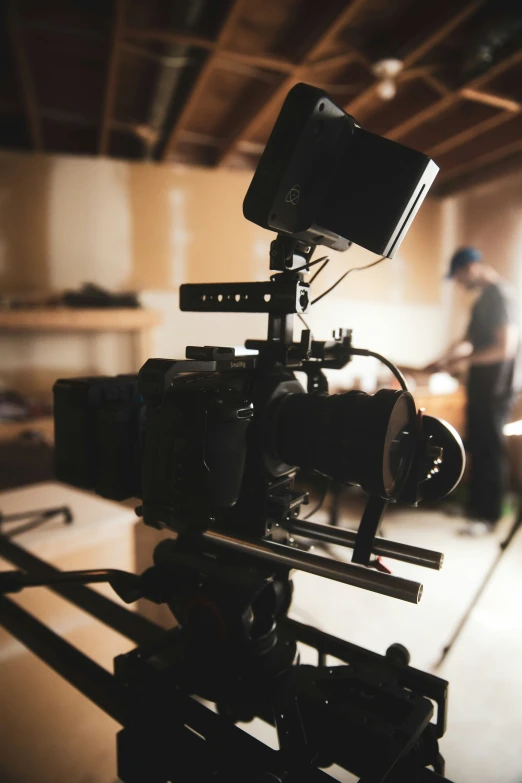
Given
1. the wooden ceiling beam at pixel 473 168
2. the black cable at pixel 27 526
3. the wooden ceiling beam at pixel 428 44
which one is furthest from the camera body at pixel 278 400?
the wooden ceiling beam at pixel 473 168

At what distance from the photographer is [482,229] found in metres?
3.46

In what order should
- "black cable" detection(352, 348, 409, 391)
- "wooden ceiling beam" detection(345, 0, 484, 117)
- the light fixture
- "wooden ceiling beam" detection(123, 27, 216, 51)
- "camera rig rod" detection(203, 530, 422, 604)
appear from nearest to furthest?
"camera rig rod" detection(203, 530, 422, 604), "black cable" detection(352, 348, 409, 391), "wooden ceiling beam" detection(345, 0, 484, 117), "wooden ceiling beam" detection(123, 27, 216, 51), the light fixture

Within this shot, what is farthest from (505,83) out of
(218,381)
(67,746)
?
(67,746)

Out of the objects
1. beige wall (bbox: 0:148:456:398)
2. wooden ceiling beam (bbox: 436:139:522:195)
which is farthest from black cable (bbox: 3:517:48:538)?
wooden ceiling beam (bbox: 436:139:522:195)

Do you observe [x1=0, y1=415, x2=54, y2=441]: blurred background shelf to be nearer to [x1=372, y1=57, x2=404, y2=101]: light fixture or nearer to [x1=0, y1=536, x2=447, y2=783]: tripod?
[x1=0, y1=536, x2=447, y2=783]: tripod

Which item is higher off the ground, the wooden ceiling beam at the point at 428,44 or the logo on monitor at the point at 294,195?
the wooden ceiling beam at the point at 428,44

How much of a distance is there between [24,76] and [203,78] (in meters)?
0.75

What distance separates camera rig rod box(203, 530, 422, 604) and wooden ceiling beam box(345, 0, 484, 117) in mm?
1500

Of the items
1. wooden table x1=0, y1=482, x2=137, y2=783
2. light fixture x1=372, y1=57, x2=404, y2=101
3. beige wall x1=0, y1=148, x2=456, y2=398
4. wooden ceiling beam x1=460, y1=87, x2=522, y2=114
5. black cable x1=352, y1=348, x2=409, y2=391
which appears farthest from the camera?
beige wall x1=0, y1=148, x2=456, y2=398

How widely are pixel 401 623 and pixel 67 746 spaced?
1.02 metres

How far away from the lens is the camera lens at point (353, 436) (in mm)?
512

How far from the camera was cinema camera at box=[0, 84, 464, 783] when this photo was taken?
1.63ft

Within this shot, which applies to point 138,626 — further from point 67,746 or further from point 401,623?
point 401,623

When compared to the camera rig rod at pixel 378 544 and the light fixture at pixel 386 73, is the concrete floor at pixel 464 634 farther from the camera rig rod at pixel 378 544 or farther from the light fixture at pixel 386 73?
the light fixture at pixel 386 73
